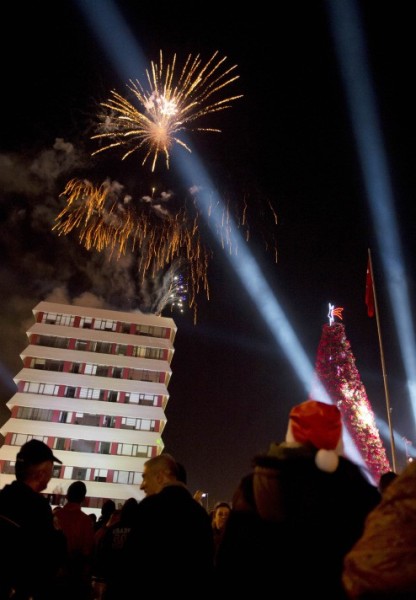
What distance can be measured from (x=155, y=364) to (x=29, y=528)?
4730 cm

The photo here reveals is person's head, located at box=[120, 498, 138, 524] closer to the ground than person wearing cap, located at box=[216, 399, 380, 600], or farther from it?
farther from it

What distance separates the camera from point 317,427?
2535mm

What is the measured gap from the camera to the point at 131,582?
9.85ft

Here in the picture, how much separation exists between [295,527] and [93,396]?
4822 centimetres

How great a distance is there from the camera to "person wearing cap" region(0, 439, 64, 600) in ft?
10.2

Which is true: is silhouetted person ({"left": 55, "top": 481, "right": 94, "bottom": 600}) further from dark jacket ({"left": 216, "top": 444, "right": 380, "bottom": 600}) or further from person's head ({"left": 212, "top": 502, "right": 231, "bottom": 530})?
dark jacket ({"left": 216, "top": 444, "right": 380, "bottom": 600})

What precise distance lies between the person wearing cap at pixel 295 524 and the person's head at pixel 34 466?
2008mm

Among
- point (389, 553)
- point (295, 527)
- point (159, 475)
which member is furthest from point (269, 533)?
point (159, 475)

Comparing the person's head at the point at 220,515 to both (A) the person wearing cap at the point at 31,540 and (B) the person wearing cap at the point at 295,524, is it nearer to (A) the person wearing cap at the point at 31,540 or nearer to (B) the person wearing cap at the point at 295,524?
(A) the person wearing cap at the point at 31,540

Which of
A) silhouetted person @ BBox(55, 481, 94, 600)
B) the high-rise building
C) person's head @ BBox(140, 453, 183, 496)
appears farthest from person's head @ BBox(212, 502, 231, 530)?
the high-rise building

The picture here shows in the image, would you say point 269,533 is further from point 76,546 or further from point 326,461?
point 76,546

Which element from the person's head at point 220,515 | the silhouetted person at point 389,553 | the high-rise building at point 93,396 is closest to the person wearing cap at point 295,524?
the silhouetted person at point 389,553

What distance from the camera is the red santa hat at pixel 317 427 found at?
8.23ft

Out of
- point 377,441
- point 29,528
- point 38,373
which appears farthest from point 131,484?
point 29,528
